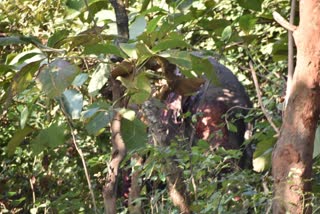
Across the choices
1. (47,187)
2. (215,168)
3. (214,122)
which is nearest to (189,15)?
(215,168)

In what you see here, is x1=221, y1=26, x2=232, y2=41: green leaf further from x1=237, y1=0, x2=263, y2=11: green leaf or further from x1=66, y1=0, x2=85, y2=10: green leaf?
x1=66, y1=0, x2=85, y2=10: green leaf

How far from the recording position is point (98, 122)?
1558 mm

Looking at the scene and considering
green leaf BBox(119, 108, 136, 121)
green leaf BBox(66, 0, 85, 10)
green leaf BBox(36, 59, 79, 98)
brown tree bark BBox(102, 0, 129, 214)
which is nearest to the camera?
green leaf BBox(36, 59, 79, 98)

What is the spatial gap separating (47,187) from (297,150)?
4.13m

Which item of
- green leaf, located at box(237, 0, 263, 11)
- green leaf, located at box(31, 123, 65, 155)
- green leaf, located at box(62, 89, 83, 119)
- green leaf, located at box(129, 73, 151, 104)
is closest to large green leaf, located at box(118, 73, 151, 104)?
green leaf, located at box(129, 73, 151, 104)

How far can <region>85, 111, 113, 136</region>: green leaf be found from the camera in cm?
155

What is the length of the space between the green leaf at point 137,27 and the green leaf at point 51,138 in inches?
11.4

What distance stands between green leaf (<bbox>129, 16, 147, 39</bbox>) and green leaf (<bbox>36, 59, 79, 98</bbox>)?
0.29 metres

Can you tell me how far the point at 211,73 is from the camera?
1.74 meters

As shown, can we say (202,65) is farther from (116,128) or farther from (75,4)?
(75,4)

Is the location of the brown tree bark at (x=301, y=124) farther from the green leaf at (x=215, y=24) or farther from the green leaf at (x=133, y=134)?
the green leaf at (x=215, y=24)

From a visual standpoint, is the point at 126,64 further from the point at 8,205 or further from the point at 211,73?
the point at 8,205

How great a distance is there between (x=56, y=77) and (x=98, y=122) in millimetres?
164

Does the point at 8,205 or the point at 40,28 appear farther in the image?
the point at 40,28
